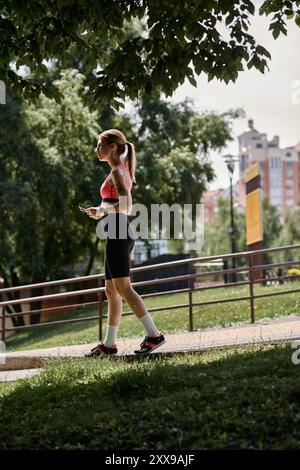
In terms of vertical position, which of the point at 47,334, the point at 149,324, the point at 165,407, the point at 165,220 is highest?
the point at 165,220

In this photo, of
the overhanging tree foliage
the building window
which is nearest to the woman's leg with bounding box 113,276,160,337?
the overhanging tree foliage

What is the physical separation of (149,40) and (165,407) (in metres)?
4.03

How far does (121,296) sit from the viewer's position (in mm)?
7160

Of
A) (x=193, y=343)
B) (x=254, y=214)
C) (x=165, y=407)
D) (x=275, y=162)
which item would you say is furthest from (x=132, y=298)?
(x=275, y=162)

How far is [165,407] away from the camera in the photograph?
17.0ft

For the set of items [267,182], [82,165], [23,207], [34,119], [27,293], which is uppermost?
[267,182]

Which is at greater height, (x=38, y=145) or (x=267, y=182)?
(x=267, y=182)

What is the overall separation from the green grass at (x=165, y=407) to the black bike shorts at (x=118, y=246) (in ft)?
3.00

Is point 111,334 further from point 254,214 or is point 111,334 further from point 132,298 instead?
point 254,214

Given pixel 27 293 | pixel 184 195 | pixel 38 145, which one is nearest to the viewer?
pixel 38 145

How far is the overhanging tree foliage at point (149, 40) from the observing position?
745 cm
